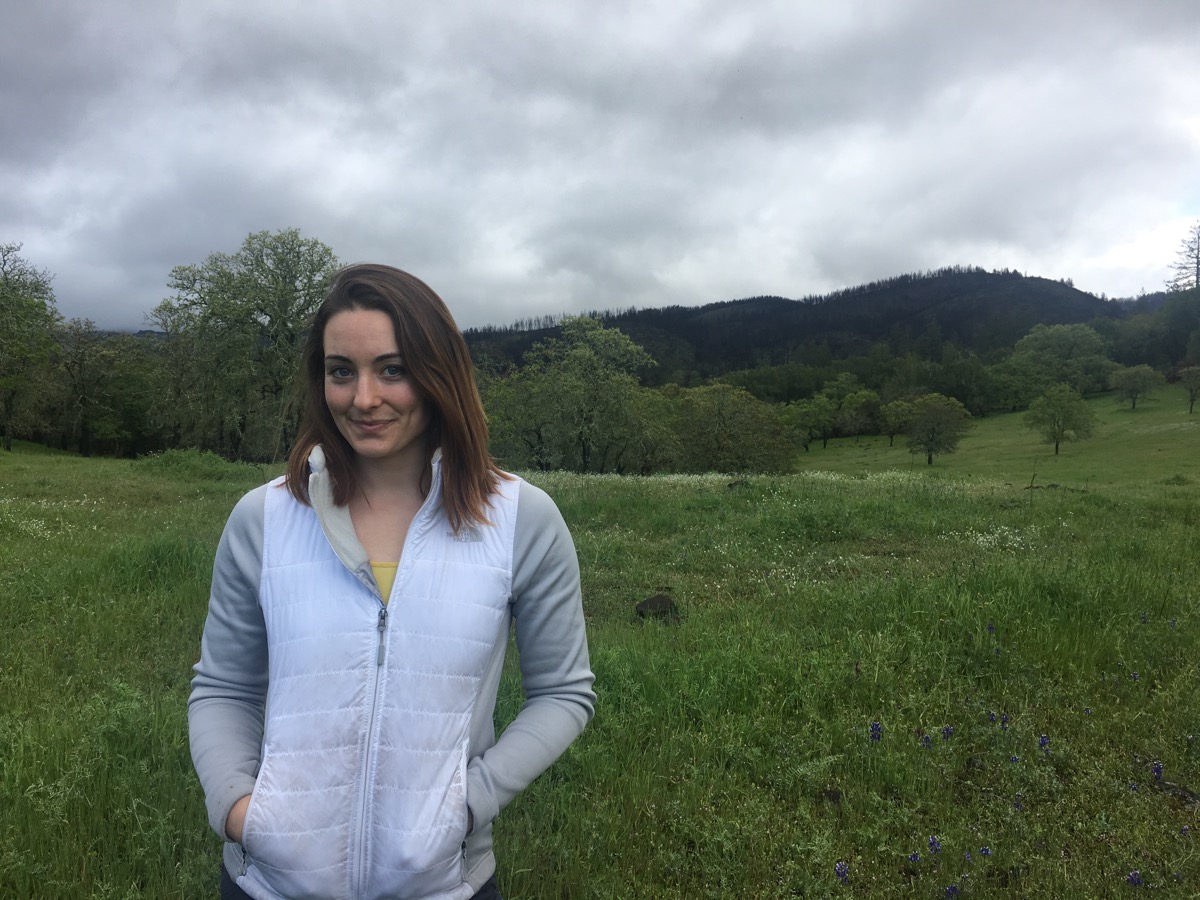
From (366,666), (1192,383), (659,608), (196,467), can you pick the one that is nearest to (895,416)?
(1192,383)

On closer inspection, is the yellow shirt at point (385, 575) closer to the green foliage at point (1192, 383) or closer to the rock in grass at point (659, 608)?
the rock in grass at point (659, 608)

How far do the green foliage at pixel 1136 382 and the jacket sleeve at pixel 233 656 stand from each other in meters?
90.0

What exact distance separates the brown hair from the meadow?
7.21 feet

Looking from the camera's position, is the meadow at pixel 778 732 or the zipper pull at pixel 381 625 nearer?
the zipper pull at pixel 381 625

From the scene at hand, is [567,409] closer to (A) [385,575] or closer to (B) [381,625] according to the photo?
(A) [385,575]

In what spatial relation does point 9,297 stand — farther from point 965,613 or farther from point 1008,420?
point 1008,420

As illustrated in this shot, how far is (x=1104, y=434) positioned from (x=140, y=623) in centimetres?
7258

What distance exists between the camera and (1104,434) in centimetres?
5962

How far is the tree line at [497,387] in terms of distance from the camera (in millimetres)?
32219

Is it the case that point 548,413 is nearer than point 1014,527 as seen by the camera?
No

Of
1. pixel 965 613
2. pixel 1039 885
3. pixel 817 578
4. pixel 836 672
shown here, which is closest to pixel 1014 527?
pixel 817 578

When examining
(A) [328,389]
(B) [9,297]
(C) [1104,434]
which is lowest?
(C) [1104,434]

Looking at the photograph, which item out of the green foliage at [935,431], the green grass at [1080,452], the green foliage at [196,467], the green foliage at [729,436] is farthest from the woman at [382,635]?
the green foliage at [935,431]

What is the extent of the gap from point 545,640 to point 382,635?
43cm
